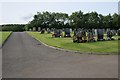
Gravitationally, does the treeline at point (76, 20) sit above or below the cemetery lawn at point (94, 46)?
above

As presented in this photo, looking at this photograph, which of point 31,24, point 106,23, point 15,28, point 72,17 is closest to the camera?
point 106,23

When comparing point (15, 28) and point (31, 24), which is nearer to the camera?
point (31, 24)

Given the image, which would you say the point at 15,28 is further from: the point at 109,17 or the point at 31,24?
the point at 109,17

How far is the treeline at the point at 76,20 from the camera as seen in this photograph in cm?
10631

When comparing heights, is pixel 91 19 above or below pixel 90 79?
above

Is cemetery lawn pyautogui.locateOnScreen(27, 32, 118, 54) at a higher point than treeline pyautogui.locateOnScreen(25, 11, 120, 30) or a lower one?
lower

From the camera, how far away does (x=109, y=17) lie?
109562 mm

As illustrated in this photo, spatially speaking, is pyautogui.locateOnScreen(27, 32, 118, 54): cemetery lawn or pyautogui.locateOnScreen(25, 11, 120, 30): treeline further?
pyautogui.locateOnScreen(25, 11, 120, 30): treeline

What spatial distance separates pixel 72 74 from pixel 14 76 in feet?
8.11

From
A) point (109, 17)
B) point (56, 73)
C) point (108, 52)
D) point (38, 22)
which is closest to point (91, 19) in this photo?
point (109, 17)

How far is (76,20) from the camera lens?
112562 mm

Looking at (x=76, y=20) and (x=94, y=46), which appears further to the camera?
(x=76, y=20)

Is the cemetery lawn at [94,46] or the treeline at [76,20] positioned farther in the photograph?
the treeline at [76,20]

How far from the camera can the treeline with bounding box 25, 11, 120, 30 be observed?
10631 cm
